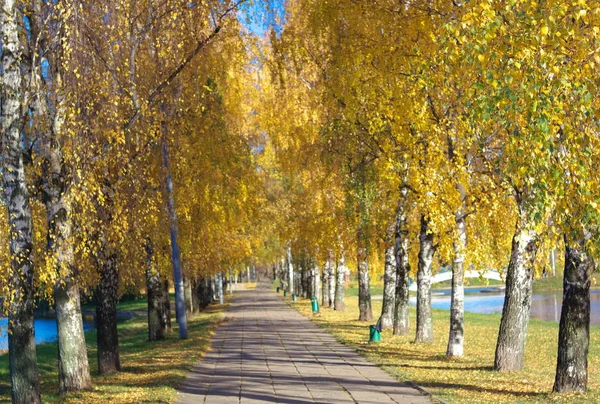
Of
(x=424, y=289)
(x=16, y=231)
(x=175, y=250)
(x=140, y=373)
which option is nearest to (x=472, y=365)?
(x=424, y=289)

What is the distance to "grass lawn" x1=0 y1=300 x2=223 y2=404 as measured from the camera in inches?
573

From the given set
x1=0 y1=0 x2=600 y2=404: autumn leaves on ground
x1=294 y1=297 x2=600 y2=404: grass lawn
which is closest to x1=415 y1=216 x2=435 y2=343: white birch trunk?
x1=0 y1=0 x2=600 y2=404: autumn leaves on ground

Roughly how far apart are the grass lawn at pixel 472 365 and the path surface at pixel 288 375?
22.1 inches

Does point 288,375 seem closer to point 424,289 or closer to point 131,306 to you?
point 424,289

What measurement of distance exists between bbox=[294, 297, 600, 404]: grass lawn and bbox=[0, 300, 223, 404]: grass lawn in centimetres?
450

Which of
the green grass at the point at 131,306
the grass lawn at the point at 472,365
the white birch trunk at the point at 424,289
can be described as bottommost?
the green grass at the point at 131,306

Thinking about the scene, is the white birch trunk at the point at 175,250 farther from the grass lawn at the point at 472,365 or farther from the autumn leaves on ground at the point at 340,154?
the grass lawn at the point at 472,365

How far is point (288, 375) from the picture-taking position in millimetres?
17359

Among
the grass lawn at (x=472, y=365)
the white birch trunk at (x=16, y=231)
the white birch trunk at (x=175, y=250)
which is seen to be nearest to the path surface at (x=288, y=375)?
the grass lawn at (x=472, y=365)

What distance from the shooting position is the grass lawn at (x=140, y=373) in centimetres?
1454

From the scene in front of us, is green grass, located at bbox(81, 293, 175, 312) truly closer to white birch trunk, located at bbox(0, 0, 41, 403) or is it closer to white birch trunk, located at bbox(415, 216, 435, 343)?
white birch trunk, located at bbox(415, 216, 435, 343)

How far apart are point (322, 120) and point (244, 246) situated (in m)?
14.9

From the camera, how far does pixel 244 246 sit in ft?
139

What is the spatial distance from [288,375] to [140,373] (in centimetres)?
342
